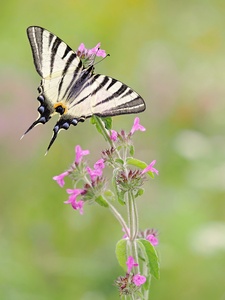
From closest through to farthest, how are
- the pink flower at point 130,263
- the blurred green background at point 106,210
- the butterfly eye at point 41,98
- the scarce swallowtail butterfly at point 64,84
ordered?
the pink flower at point 130,263
the scarce swallowtail butterfly at point 64,84
the butterfly eye at point 41,98
the blurred green background at point 106,210

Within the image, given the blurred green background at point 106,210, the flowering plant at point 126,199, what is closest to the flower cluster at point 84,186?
the flowering plant at point 126,199

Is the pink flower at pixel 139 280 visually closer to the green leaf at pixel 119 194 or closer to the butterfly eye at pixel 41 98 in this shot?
the green leaf at pixel 119 194

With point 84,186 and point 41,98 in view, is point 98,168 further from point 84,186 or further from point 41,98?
Result: point 41,98

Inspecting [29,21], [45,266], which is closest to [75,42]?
[29,21]

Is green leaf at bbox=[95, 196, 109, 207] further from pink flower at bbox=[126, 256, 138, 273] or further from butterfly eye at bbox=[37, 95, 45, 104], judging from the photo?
butterfly eye at bbox=[37, 95, 45, 104]

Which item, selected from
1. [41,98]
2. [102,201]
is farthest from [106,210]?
[102,201]

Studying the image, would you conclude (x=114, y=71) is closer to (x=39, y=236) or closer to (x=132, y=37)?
(x=132, y=37)
